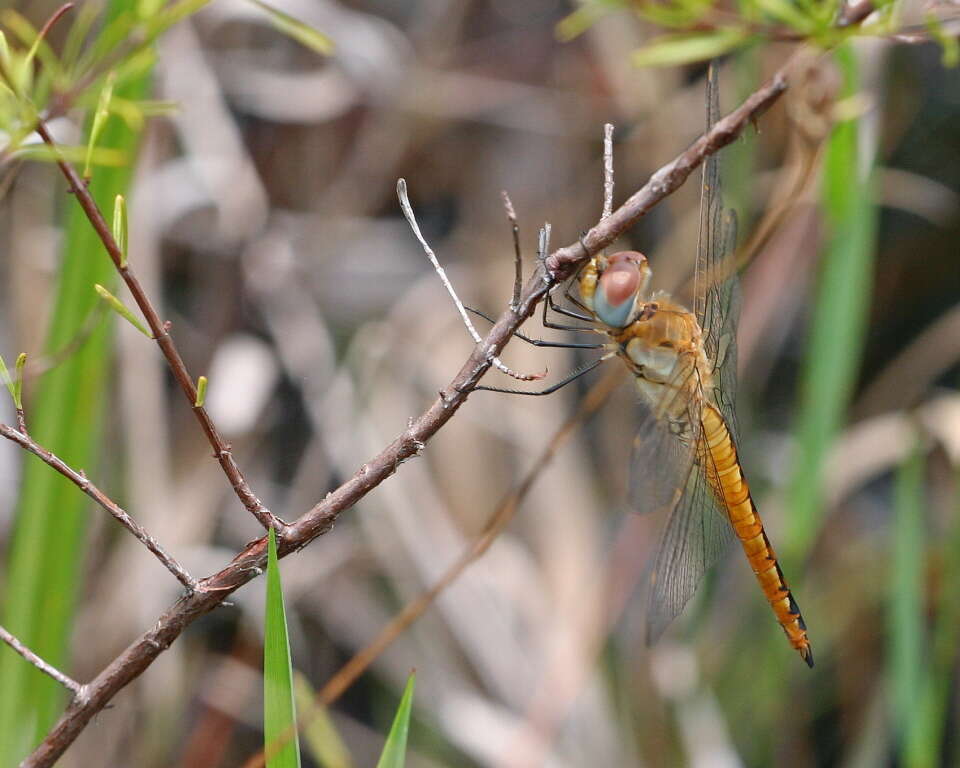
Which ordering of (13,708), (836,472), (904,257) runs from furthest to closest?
(904,257) → (836,472) → (13,708)

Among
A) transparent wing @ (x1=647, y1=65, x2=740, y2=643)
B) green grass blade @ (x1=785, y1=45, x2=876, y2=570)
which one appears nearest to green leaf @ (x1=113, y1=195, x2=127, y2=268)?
transparent wing @ (x1=647, y1=65, x2=740, y2=643)

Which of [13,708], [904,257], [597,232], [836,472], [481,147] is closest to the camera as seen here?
[597,232]

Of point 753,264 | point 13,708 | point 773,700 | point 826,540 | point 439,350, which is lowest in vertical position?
point 13,708

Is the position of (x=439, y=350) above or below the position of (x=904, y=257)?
below

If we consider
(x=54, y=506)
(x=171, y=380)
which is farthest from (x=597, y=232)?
(x=171, y=380)

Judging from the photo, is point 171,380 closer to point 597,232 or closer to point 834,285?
point 834,285

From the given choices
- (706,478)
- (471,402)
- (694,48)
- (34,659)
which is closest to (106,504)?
(34,659)

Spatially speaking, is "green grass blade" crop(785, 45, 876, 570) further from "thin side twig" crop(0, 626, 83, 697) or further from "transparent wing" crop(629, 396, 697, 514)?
"thin side twig" crop(0, 626, 83, 697)
